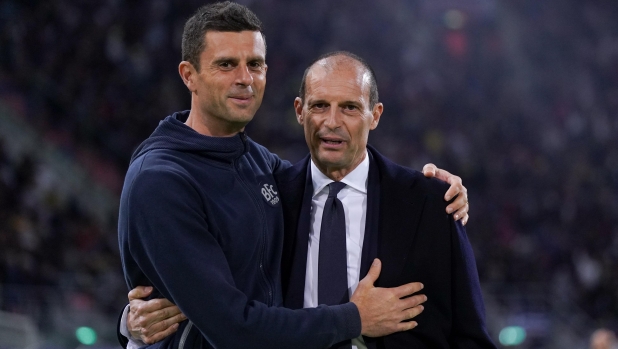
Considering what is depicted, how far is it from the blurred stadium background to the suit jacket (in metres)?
4.50

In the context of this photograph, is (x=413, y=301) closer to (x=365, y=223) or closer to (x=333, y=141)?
(x=365, y=223)

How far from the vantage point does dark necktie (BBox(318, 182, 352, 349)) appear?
9.40 ft

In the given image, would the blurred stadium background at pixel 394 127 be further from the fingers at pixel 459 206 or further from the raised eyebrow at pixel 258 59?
the fingers at pixel 459 206

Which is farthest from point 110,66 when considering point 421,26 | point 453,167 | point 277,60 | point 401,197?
point 401,197

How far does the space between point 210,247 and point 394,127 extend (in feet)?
31.0

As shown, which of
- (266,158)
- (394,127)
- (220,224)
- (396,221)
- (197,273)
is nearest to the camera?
(197,273)

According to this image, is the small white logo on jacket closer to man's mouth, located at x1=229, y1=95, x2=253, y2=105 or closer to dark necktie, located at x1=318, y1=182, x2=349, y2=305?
A: dark necktie, located at x1=318, y1=182, x2=349, y2=305

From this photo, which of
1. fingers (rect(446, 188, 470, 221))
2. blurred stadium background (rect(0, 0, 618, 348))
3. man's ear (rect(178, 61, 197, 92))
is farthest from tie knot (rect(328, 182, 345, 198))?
blurred stadium background (rect(0, 0, 618, 348))

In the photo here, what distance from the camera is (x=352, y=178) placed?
9.94ft

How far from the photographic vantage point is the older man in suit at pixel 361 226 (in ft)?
9.37

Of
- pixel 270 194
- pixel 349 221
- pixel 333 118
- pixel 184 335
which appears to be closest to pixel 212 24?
pixel 333 118

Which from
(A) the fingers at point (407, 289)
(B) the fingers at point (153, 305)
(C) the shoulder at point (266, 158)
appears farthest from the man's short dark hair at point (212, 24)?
(A) the fingers at point (407, 289)

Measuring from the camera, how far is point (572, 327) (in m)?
8.67

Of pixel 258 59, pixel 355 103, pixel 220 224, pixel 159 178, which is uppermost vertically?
pixel 258 59
